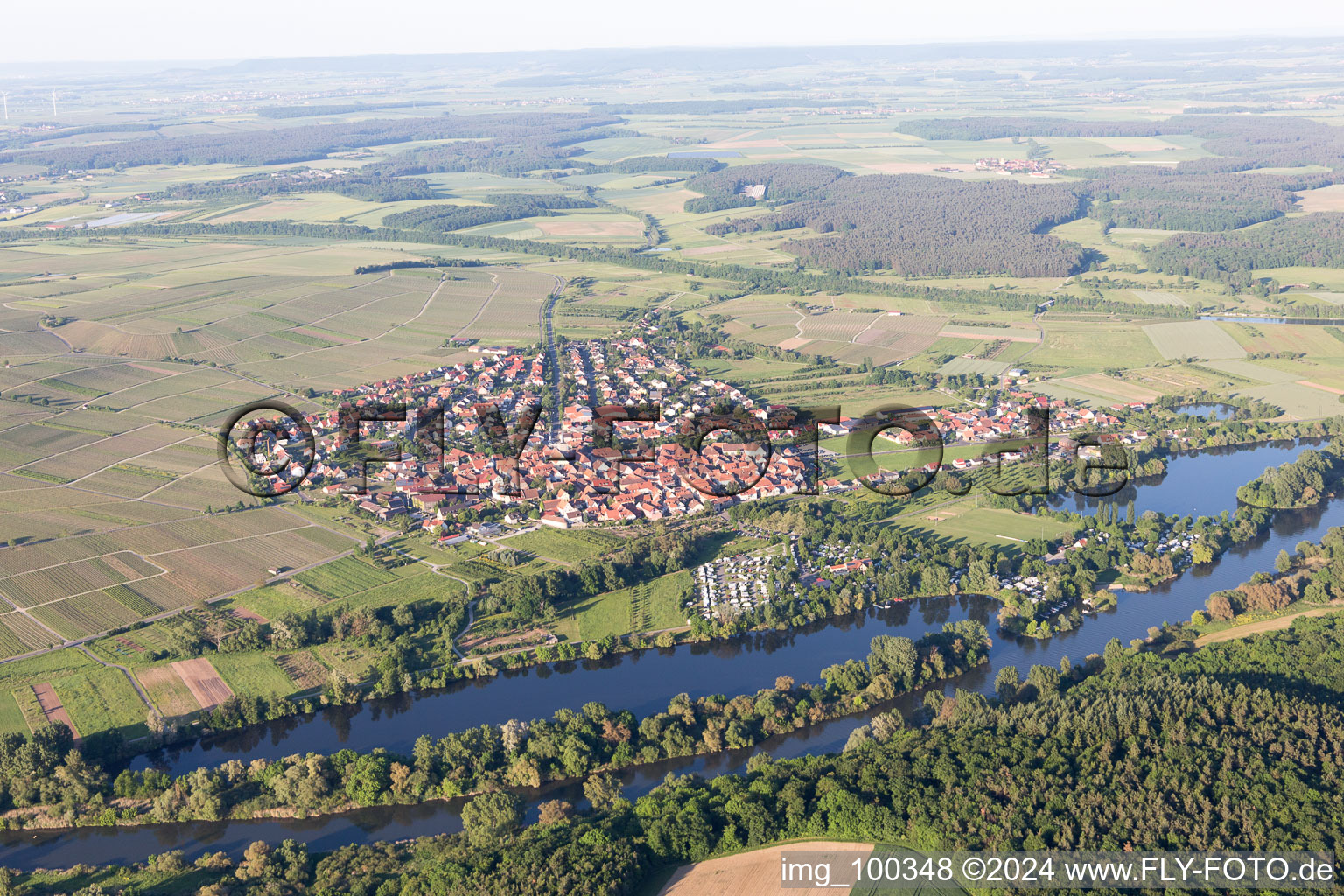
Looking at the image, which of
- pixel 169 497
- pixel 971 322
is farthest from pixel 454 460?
pixel 971 322

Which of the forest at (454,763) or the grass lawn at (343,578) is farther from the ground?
the grass lawn at (343,578)

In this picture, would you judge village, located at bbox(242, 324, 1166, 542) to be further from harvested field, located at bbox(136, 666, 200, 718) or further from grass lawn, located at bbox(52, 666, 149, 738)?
grass lawn, located at bbox(52, 666, 149, 738)

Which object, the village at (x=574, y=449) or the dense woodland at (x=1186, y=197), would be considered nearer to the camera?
the village at (x=574, y=449)

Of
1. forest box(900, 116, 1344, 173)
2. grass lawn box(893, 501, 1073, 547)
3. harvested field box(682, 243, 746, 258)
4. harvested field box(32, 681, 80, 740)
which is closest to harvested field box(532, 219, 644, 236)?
harvested field box(682, 243, 746, 258)

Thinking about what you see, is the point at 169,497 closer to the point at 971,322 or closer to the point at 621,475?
the point at 621,475

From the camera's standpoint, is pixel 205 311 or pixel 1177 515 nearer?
pixel 1177 515

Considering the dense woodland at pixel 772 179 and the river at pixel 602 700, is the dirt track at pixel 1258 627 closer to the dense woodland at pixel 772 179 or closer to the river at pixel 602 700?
the river at pixel 602 700

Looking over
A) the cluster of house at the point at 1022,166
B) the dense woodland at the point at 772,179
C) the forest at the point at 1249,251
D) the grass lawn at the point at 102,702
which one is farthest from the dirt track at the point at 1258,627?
the cluster of house at the point at 1022,166
